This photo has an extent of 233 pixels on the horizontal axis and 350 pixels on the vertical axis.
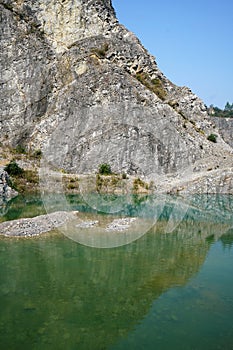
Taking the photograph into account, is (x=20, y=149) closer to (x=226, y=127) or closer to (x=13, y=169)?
(x=13, y=169)

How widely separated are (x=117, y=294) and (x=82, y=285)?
1.77 m

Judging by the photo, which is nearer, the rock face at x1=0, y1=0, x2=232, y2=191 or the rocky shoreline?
the rocky shoreline

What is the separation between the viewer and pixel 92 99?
2648 inches

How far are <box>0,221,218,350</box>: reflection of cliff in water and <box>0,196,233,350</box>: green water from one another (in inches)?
1.4

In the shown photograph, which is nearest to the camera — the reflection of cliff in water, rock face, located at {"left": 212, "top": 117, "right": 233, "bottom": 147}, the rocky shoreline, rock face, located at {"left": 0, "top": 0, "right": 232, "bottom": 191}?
the reflection of cliff in water

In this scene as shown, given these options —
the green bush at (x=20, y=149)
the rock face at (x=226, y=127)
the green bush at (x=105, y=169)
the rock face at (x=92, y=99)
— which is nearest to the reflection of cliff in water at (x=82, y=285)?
the green bush at (x=105, y=169)

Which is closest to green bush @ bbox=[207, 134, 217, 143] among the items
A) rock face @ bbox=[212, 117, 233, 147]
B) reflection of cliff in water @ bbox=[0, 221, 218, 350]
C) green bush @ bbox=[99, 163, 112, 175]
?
green bush @ bbox=[99, 163, 112, 175]

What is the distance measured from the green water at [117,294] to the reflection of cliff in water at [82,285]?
0.04 metres

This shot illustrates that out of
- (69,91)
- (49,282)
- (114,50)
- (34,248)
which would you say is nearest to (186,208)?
(34,248)

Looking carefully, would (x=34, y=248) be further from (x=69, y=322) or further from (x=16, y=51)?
(x=16, y=51)

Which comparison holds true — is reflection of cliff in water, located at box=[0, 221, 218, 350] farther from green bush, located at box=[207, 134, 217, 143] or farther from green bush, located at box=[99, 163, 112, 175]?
green bush, located at box=[207, 134, 217, 143]

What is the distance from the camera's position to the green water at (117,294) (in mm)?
11586

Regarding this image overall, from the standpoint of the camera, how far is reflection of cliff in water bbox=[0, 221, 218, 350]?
38.9 feet

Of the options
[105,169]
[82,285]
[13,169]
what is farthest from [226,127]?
[82,285]
